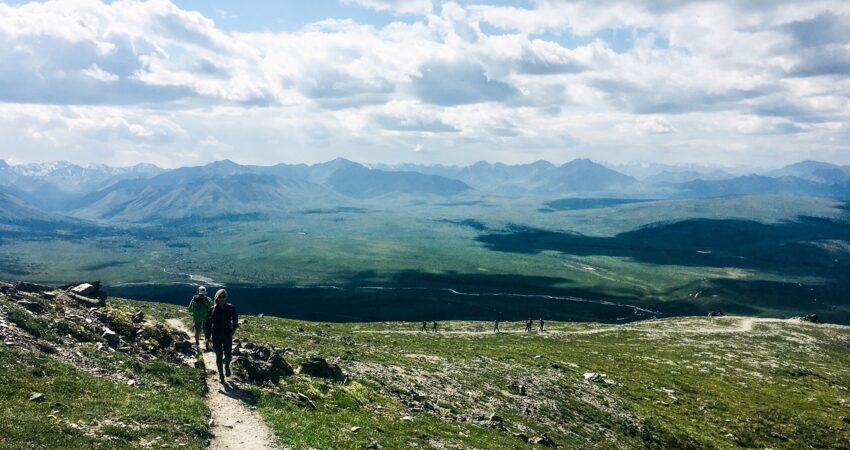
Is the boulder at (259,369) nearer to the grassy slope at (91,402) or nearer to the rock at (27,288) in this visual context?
the grassy slope at (91,402)

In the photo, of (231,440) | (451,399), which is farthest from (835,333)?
(231,440)

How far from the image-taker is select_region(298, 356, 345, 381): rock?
32.3 m

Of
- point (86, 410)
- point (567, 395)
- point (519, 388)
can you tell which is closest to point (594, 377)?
point (567, 395)

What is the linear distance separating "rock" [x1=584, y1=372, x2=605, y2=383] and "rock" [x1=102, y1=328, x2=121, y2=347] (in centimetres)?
4444

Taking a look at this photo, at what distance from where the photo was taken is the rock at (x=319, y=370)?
3234 centimetres

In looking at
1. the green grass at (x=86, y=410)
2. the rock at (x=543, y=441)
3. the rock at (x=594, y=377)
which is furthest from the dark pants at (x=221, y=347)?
the rock at (x=594, y=377)

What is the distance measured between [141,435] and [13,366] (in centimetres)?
790

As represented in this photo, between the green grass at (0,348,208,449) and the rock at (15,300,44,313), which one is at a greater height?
the rock at (15,300,44,313)

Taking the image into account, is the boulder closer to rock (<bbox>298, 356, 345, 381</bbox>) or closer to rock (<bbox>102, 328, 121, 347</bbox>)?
rock (<bbox>298, 356, 345, 381</bbox>)

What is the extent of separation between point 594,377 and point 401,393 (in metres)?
27.3

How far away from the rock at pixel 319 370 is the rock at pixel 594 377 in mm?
30514

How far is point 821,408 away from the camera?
52406 mm

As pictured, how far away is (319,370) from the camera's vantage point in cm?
3284

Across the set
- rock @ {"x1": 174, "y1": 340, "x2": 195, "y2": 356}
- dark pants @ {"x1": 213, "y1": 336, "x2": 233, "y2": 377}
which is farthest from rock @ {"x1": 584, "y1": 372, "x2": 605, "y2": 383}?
rock @ {"x1": 174, "y1": 340, "x2": 195, "y2": 356}
